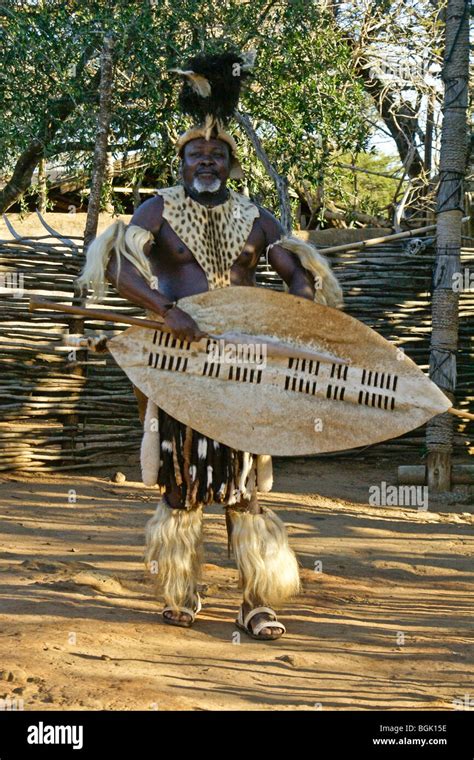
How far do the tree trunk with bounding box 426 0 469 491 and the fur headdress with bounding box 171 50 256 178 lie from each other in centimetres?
325

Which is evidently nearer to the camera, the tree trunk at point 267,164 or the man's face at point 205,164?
the man's face at point 205,164

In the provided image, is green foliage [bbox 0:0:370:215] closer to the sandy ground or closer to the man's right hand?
the sandy ground

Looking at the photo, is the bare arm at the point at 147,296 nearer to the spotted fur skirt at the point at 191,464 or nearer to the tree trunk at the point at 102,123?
the spotted fur skirt at the point at 191,464

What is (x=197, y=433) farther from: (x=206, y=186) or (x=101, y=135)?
(x=101, y=135)

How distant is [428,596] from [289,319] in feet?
5.21

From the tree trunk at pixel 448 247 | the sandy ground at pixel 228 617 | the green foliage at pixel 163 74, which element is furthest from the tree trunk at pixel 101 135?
the tree trunk at pixel 448 247

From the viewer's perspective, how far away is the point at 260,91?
8.62m

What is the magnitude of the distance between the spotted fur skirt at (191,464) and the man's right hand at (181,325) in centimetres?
35

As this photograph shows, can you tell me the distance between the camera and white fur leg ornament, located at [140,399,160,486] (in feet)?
12.7

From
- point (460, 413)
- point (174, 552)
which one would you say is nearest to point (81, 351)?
point (174, 552)

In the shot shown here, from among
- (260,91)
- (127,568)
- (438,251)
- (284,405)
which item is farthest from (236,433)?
(260,91)

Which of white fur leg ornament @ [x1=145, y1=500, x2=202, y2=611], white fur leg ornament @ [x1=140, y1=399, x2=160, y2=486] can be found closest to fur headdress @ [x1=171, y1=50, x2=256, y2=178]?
white fur leg ornament @ [x1=140, y1=399, x2=160, y2=486]

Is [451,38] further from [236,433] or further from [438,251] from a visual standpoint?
[236,433]

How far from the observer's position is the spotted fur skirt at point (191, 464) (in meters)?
3.84
